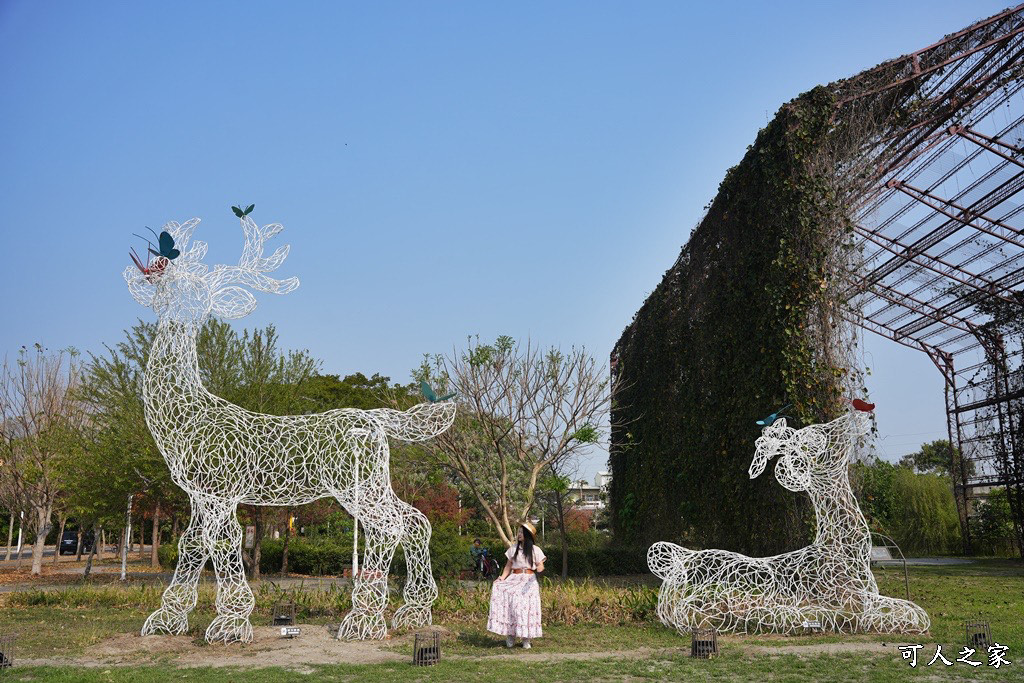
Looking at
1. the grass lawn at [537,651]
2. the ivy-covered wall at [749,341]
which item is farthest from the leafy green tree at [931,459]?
the grass lawn at [537,651]

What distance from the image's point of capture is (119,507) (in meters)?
18.0

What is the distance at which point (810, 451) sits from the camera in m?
8.74

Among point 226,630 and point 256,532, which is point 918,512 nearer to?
point 256,532

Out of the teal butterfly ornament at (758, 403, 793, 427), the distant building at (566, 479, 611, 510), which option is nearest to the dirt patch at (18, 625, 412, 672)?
the teal butterfly ornament at (758, 403, 793, 427)

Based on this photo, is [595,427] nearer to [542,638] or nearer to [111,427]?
[542,638]

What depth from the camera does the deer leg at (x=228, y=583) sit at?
26.8 feet

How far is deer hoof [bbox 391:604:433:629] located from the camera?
8953mm

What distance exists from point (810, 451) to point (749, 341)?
402 centimetres

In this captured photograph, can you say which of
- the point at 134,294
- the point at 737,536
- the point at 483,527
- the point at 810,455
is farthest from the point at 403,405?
the point at 810,455

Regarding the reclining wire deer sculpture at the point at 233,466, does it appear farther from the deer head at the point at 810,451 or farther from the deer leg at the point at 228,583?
the deer head at the point at 810,451

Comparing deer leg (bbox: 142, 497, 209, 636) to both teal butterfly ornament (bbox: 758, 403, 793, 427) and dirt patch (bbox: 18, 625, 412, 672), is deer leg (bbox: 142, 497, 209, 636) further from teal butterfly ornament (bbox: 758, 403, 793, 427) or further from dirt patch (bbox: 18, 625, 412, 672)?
teal butterfly ornament (bbox: 758, 403, 793, 427)

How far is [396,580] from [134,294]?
5.92 metres

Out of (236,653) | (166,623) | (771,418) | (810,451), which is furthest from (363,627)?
(810,451)

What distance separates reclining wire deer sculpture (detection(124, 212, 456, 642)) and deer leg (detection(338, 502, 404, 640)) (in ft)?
0.04
